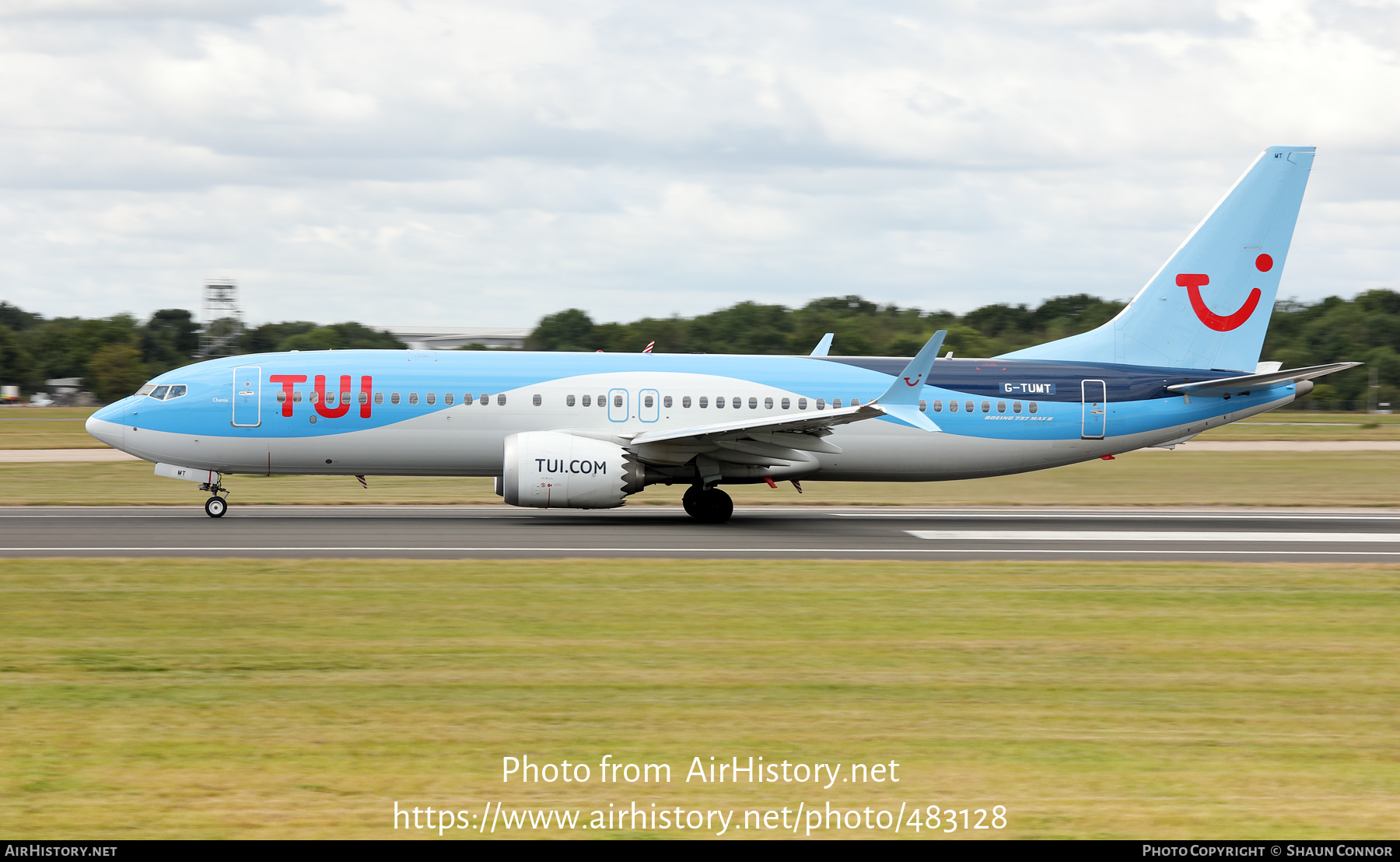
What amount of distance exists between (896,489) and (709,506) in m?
11.0

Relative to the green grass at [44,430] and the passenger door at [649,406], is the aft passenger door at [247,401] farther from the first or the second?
the green grass at [44,430]

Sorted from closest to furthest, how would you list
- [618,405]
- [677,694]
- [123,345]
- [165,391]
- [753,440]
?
[677,694], [753,440], [165,391], [618,405], [123,345]

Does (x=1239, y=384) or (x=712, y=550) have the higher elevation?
(x=1239, y=384)

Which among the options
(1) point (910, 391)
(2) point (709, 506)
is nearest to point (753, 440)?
(2) point (709, 506)

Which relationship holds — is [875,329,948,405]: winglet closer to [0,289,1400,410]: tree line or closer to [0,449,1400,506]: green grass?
[0,449,1400,506]: green grass

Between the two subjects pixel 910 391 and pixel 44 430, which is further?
pixel 44 430

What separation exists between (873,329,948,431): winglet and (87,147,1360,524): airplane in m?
0.06

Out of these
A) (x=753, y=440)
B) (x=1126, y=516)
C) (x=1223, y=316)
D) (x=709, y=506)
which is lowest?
(x=1126, y=516)

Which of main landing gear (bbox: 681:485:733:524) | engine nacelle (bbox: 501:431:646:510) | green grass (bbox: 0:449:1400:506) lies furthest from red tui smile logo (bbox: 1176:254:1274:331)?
engine nacelle (bbox: 501:431:646:510)

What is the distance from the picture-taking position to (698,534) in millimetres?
22906

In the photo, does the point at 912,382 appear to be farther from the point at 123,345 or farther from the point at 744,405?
the point at 123,345

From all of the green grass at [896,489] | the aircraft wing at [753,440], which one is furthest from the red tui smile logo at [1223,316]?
the aircraft wing at [753,440]
